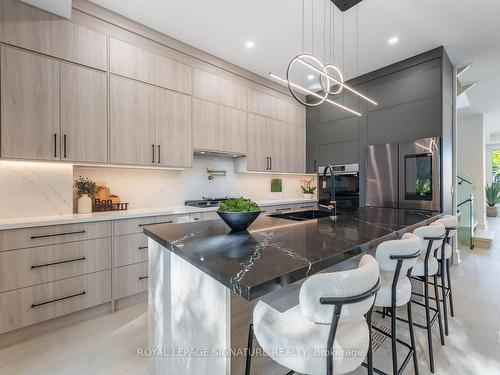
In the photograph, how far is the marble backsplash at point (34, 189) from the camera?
2.22 metres

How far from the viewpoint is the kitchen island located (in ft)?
3.00

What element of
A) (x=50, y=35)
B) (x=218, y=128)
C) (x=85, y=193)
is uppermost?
(x=50, y=35)

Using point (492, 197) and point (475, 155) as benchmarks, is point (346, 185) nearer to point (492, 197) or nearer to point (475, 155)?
point (475, 155)

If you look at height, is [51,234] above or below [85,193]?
below

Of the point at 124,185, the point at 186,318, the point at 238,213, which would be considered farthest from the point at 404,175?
the point at 124,185

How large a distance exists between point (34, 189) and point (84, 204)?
1.39 feet

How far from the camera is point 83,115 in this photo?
2436 millimetres

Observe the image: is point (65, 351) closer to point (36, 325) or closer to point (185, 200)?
point (36, 325)

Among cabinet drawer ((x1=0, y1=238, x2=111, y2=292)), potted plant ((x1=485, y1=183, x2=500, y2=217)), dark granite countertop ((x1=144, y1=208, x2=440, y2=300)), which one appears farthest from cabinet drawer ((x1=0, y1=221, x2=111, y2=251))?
potted plant ((x1=485, y1=183, x2=500, y2=217))

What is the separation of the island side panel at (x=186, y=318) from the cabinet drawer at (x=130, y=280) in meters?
1.04

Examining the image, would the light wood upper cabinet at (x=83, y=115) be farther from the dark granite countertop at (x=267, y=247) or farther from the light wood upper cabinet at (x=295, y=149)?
the light wood upper cabinet at (x=295, y=149)

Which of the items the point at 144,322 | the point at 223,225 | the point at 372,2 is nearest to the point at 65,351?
the point at 144,322

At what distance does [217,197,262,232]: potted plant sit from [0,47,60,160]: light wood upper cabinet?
6.03 ft

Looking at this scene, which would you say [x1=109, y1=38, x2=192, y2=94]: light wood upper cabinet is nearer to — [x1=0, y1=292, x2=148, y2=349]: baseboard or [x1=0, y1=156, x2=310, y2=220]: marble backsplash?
[x1=0, y1=156, x2=310, y2=220]: marble backsplash
